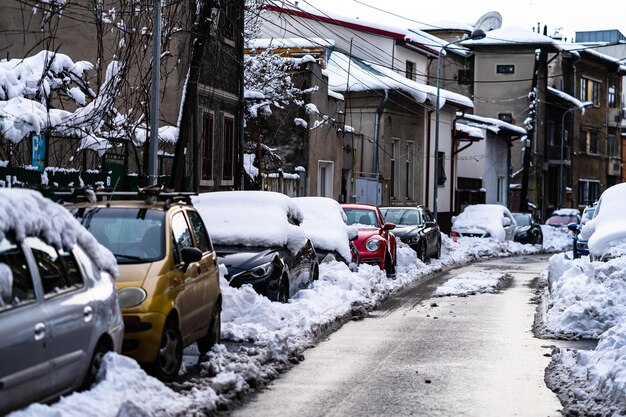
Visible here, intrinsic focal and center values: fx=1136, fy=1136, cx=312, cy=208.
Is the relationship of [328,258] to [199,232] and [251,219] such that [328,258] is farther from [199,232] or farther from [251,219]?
[199,232]

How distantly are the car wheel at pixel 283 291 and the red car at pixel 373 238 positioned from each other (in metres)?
8.13

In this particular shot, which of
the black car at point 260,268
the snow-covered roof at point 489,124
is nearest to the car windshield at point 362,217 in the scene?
the black car at point 260,268

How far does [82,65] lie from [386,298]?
7.27 metres

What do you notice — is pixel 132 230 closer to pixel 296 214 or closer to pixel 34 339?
pixel 34 339

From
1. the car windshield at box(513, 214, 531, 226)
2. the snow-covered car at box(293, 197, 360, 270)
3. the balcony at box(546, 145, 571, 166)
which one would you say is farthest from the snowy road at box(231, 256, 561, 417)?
the balcony at box(546, 145, 571, 166)

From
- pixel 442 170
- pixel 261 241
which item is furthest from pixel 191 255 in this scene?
pixel 442 170

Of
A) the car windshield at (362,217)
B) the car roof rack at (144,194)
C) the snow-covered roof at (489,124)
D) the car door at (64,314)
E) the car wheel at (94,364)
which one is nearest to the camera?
the car door at (64,314)

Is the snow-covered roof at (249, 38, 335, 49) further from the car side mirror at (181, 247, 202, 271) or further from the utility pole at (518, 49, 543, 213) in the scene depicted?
the car side mirror at (181, 247, 202, 271)

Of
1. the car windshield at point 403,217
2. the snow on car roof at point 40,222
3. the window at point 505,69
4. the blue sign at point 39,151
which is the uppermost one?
the window at point 505,69

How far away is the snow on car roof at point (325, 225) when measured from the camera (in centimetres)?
2145

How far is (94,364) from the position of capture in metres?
8.27

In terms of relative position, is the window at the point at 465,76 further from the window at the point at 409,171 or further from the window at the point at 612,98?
the window at the point at 612,98

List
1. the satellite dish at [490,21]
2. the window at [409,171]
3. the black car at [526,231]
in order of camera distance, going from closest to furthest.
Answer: the black car at [526,231] → the window at [409,171] → the satellite dish at [490,21]

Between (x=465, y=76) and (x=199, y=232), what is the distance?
54.2 meters
